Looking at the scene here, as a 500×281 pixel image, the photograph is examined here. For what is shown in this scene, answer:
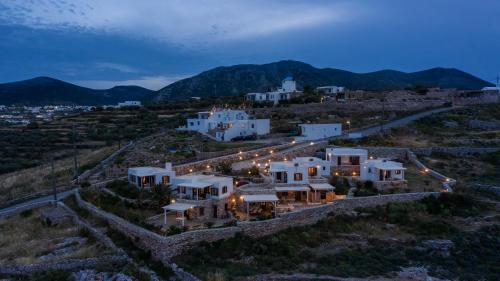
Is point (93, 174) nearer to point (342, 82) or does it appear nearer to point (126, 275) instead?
point (126, 275)

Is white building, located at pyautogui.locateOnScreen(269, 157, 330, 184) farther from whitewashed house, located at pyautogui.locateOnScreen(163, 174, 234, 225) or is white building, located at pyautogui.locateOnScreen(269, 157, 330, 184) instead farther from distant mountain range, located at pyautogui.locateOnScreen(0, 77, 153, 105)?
distant mountain range, located at pyautogui.locateOnScreen(0, 77, 153, 105)

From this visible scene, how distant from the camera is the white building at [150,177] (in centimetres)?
2677

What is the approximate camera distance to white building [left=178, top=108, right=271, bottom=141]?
48281 millimetres

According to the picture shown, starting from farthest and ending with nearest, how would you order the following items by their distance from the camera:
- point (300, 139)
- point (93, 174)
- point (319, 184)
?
point (300, 139), point (93, 174), point (319, 184)

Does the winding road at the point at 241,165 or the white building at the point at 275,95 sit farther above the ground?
the white building at the point at 275,95

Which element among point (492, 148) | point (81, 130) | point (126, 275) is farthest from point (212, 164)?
point (81, 130)

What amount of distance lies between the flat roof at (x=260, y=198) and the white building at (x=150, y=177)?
6012mm

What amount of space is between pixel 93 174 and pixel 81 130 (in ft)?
117

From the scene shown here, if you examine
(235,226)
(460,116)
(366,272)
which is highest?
(460,116)

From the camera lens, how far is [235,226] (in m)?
20.4

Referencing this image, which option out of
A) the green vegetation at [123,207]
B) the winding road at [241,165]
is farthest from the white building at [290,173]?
the green vegetation at [123,207]

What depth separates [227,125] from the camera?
50062 mm

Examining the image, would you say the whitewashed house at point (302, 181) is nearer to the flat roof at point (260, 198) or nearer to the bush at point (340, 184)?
the bush at point (340, 184)

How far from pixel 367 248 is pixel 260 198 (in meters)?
6.42
